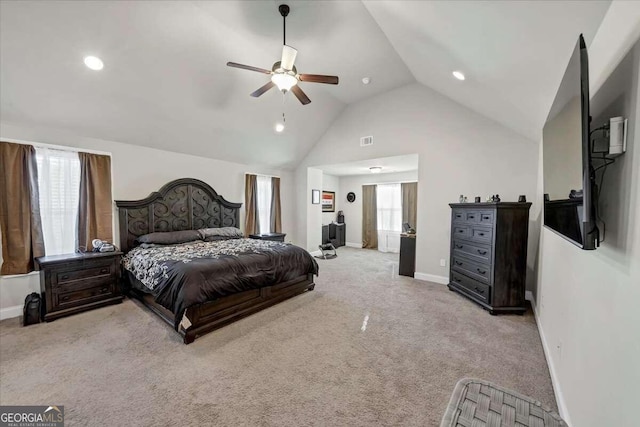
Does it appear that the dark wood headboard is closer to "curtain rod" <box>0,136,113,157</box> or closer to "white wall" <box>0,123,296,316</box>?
"white wall" <box>0,123,296,316</box>

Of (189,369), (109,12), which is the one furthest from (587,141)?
(109,12)

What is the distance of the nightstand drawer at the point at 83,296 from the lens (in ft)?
9.63

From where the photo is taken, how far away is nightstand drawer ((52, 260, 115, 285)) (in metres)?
2.93

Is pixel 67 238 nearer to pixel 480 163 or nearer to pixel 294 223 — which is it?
pixel 294 223

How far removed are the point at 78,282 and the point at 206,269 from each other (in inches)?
73.4

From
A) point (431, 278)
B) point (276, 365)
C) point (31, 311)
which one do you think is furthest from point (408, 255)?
point (31, 311)

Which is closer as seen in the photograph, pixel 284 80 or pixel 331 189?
pixel 284 80

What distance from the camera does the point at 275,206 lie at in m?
6.23

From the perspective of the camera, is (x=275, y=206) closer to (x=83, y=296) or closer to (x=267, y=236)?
(x=267, y=236)

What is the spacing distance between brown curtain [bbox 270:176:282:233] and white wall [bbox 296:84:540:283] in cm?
219

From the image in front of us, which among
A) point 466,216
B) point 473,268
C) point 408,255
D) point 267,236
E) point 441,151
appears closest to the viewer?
point 473,268

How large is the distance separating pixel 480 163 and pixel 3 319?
6.68 m

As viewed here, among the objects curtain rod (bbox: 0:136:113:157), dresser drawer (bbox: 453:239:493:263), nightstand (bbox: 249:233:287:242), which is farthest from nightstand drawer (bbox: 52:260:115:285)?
dresser drawer (bbox: 453:239:493:263)

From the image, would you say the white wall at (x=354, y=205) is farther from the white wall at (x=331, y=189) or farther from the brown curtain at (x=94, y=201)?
the brown curtain at (x=94, y=201)
